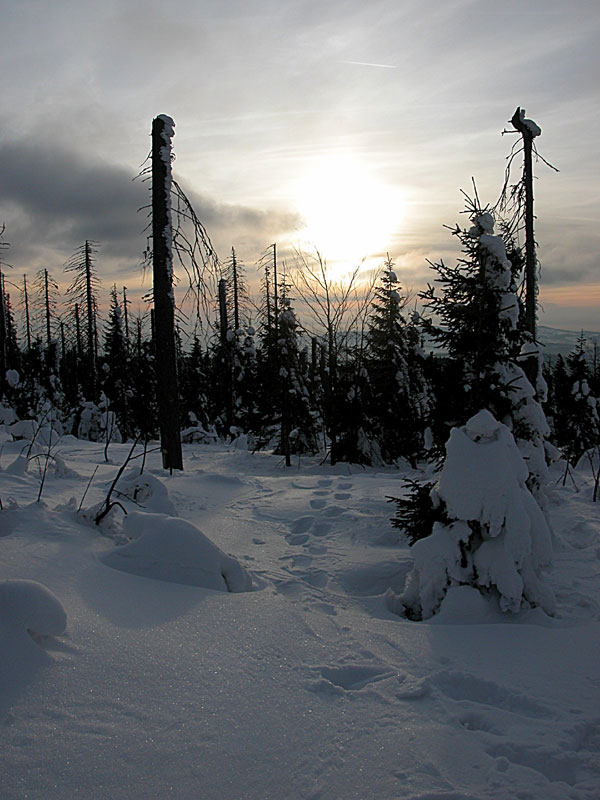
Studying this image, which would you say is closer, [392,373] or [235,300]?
[392,373]

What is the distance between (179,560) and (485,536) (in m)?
2.79

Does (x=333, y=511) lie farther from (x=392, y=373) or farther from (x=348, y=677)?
(x=392, y=373)

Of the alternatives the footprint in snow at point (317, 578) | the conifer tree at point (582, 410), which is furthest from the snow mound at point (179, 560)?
the conifer tree at point (582, 410)

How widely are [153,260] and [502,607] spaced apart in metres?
10.2

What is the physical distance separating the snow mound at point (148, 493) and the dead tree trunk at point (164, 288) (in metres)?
4.69

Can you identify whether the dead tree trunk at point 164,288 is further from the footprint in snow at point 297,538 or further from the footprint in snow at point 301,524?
the footprint in snow at point 297,538

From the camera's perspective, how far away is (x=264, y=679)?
309 cm

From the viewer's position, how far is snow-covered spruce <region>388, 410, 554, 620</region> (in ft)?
15.3

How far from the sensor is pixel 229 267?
37.4 meters

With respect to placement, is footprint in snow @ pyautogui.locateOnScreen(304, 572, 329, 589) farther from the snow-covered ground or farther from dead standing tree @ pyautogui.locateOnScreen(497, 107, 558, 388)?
dead standing tree @ pyautogui.locateOnScreen(497, 107, 558, 388)

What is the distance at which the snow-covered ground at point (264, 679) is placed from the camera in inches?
91.1

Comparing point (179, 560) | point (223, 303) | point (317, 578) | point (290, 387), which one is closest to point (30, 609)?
point (179, 560)

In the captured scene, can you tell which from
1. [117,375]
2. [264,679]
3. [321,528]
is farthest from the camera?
[117,375]

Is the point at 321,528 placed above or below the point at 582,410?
below
